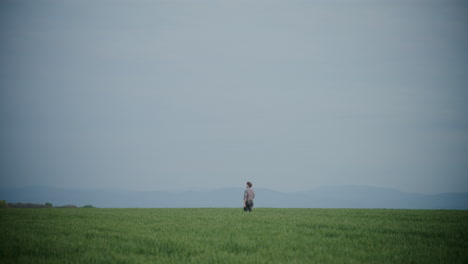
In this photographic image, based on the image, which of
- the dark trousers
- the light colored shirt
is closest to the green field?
the light colored shirt

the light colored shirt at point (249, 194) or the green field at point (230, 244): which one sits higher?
the light colored shirt at point (249, 194)

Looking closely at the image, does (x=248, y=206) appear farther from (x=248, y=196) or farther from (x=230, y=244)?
(x=230, y=244)

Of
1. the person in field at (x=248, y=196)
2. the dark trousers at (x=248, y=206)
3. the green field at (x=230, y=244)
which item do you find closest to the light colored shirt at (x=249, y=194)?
the person in field at (x=248, y=196)

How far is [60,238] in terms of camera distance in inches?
453

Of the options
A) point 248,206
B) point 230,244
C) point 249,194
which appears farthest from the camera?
point 248,206

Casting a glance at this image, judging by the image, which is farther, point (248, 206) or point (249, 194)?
point (248, 206)

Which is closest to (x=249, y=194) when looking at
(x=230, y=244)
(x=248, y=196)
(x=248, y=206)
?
(x=248, y=196)

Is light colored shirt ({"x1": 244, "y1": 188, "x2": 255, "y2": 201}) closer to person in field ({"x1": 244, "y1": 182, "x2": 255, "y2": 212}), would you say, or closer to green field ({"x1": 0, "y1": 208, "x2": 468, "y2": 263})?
person in field ({"x1": 244, "y1": 182, "x2": 255, "y2": 212})

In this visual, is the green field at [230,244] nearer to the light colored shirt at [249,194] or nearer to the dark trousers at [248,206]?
the light colored shirt at [249,194]

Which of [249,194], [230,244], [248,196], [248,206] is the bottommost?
[230,244]

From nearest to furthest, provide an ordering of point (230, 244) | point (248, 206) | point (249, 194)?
1. point (230, 244)
2. point (249, 194)
3. point (248, 206)

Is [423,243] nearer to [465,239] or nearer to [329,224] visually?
[465,239]

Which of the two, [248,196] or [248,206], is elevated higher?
[248,196]

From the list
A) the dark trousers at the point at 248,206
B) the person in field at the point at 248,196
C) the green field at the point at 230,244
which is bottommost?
the green field at the point at 230,244
